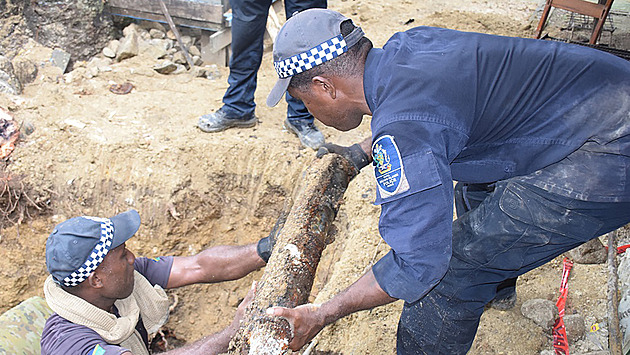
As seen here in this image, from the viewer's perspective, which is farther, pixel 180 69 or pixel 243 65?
pixel 180 69

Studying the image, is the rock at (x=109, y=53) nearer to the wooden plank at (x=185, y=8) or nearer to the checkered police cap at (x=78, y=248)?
the wooden plank at (x=185, y=8)

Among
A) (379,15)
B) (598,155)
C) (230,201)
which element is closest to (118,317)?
(230,201)

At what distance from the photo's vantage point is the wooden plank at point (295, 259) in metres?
1.83

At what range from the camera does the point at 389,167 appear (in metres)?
1.59

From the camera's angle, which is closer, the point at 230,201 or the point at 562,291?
the point at 562,291

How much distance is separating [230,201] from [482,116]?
2.64m

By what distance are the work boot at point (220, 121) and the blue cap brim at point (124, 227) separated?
4.87ft

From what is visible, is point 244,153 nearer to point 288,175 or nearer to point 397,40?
point 288,175

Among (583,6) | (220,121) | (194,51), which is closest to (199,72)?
(194,51)

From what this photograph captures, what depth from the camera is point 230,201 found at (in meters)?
3.96

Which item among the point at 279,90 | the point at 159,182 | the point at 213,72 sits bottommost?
the point at 159,182

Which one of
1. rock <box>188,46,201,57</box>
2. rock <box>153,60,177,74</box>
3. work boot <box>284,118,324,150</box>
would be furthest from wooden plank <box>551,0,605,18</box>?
rock <box>153,60,177,74</box>

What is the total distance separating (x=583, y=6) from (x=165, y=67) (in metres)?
4.67

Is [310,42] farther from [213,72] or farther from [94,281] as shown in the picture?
[213,72]
